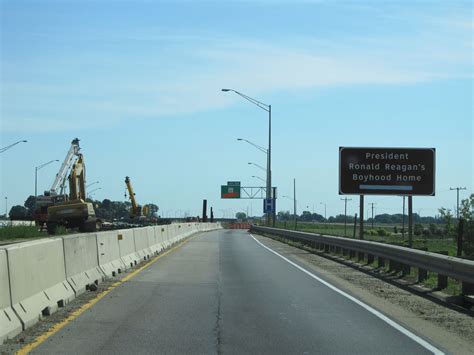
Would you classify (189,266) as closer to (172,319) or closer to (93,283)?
(93,283)

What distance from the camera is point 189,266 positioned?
20.9 meters

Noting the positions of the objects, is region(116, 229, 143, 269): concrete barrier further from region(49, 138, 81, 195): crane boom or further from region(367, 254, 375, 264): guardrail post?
region(49, 138, 81, 195): crane boom

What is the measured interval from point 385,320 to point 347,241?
13699 millimetres

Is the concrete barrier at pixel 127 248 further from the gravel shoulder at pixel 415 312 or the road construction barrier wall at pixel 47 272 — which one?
the gravel shoulder at pixel 415 312

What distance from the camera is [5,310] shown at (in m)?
8.54

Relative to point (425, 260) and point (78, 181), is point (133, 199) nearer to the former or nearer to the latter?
point (78, 181)

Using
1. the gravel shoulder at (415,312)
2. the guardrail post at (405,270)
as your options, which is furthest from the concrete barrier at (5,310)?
the guardrail post at (405,270)

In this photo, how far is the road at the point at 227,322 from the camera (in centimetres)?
844

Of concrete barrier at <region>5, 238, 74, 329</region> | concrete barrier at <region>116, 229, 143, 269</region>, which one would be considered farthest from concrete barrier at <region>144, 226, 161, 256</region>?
concrete barrier at <region>5, 238, 74, 329</region>

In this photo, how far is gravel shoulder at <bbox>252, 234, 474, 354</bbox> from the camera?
30.6 ft

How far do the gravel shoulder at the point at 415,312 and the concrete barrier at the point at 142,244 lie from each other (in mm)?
6602

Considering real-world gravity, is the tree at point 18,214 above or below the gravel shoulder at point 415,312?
above

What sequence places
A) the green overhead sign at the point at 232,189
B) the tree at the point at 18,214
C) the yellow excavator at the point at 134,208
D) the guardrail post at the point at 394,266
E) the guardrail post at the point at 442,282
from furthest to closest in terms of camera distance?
the green overhead sign at the point at 232,189
the tree at the point at 18,214
the yellow excavator at the point at 134,208
the guardrail post at the point at 394,266
the guardrail post at the point at 442,282

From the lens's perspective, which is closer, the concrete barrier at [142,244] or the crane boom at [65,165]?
the concrete barrier at [142,244]
